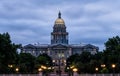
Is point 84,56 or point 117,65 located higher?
point 84,56

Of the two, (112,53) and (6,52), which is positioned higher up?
(112,53)

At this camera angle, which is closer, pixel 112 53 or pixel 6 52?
pixel 6 52

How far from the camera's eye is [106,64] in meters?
98.2

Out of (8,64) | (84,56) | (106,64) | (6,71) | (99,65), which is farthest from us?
(84,56)

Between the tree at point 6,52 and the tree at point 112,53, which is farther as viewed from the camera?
the tree at point 112,53

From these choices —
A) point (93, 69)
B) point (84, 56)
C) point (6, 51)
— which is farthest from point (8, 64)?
point (84, 56)

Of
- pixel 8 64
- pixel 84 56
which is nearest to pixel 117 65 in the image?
pixel 8 64

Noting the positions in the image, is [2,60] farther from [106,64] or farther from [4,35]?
[106,64]

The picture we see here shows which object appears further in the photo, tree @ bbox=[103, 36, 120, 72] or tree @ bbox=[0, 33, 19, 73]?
tree @ bbox=[103, 36, 120, 72]

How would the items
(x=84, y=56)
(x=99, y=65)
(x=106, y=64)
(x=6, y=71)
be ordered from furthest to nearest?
(x=84, y=56), (x=99, y=65), (x=106, y=64), (x=6, y=71)

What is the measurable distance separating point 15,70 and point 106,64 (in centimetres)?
1774

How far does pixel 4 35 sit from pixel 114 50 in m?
23.6

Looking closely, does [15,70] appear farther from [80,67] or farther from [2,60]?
[80,67]

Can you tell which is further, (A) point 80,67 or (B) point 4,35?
(A) point 80,67
